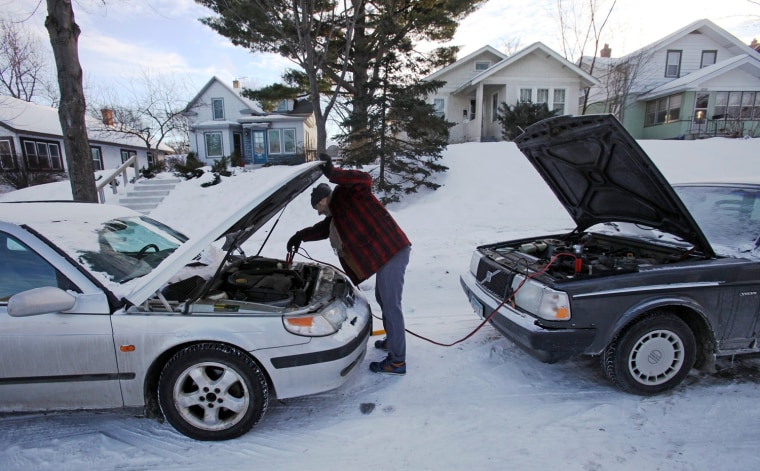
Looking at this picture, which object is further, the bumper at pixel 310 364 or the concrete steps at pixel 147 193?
the concrete steps at pixel 147 193

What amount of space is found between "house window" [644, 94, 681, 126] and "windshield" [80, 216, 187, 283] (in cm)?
2393

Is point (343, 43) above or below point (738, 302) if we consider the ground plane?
above

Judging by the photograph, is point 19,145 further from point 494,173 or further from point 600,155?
point 600,155

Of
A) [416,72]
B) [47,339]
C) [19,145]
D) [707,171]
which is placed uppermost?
[416,72]

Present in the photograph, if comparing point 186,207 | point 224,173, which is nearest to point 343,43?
point 224,173

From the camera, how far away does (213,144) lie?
24688 mm

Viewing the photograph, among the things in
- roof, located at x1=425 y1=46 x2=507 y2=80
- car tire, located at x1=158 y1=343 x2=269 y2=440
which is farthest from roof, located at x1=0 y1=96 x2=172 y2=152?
car tire, located at x1=158 y1=343 x2=269 y2=440

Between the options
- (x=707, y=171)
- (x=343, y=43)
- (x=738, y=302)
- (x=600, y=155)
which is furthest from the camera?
(x=343, y=43)

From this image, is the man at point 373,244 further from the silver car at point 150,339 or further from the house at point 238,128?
the house at point 238,128

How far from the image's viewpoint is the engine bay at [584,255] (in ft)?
9.65

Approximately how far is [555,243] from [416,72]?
8808mm

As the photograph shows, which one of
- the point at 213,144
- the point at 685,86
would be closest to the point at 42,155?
the point at 213,144

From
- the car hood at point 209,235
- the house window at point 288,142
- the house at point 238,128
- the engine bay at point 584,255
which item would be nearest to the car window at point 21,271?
the car hood at point 209,235

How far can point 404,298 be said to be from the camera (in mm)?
4938
